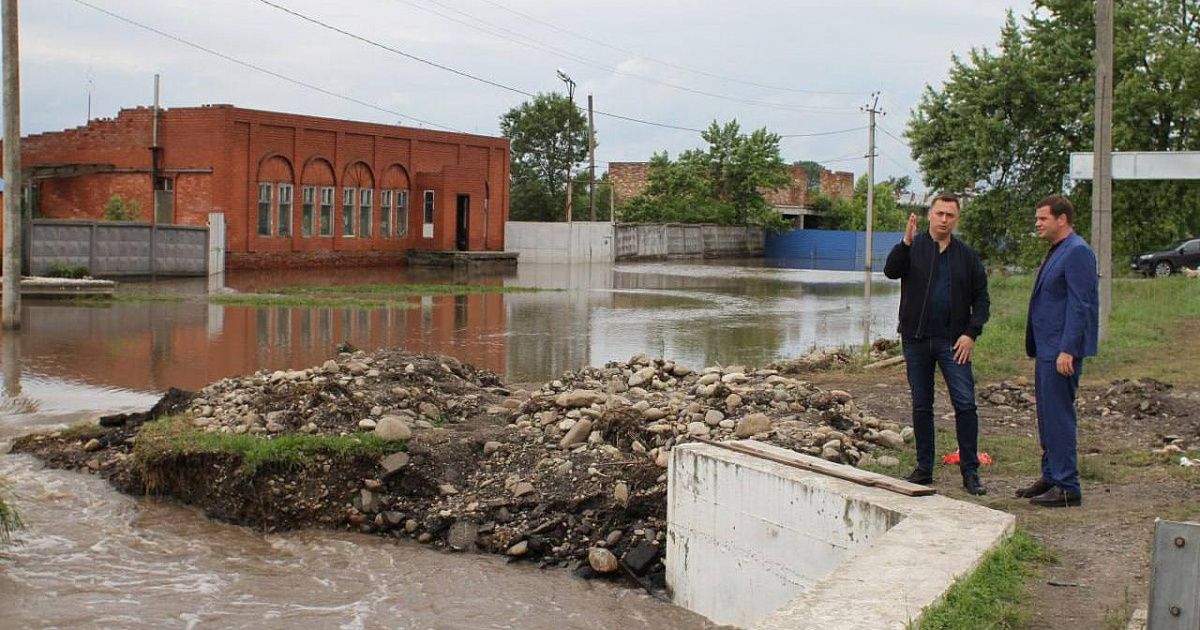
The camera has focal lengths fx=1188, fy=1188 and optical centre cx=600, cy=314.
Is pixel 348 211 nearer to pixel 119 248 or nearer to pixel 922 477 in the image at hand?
A: pixel 119 248

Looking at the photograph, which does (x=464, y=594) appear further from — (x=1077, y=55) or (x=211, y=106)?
(x=211, y=106)

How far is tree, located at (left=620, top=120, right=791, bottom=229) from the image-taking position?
7012 cm

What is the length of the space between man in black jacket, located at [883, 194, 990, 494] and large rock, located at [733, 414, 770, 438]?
5.17 ft

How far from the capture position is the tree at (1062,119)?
3188 centimetres

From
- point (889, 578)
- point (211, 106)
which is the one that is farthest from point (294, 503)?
→ point (211, 106)

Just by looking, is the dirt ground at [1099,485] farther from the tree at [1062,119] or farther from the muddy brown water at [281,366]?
the tree at [1062,119]

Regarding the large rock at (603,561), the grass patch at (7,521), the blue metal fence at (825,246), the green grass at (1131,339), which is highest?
the blue metal fence at (825,246)

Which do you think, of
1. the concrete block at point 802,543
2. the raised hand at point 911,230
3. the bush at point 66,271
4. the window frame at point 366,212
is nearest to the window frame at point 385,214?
the window frame at point 366,212

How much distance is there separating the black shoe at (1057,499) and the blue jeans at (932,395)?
19.3 inches

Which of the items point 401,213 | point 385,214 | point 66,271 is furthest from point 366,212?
point 66,271

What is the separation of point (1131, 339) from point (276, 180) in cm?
3305

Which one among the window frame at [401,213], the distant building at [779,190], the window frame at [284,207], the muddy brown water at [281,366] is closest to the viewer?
the muddy brown water at [281,366]

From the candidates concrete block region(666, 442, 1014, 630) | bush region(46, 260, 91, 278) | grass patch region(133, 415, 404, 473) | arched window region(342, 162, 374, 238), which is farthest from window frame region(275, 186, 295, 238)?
concrete block region(666, 442, 1014, 630)

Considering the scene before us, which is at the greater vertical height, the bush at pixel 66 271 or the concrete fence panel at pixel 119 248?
the concrete fence panel at pixel 119 248
